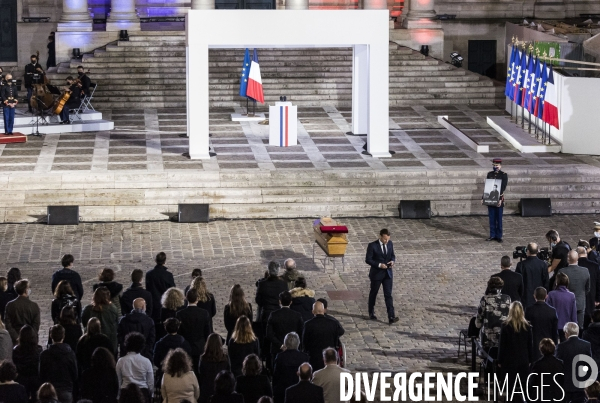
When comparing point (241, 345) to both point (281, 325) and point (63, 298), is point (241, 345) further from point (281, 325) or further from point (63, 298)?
point (63, 298)

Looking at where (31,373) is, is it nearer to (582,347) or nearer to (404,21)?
(582,347)

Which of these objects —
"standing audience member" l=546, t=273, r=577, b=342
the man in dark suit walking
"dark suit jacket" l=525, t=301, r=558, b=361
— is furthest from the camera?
the man in dark suit walking

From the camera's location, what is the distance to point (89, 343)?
1385cm

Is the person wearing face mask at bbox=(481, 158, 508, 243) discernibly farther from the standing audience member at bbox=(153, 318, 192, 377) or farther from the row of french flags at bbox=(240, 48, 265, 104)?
the standing audience member at bbox=(153, 318, 192, 377)

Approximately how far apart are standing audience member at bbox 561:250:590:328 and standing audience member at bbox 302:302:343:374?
4009mm

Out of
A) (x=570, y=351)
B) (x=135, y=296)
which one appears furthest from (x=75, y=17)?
(x=570, y=351)

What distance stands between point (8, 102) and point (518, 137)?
13.0m

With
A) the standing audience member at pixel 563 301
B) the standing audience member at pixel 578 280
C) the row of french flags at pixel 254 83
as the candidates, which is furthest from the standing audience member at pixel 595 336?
the row of french flags at pixel 254 83

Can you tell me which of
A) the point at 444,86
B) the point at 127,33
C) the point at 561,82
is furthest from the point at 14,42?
the point at 561,82

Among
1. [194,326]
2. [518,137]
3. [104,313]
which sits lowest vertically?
[194,326]

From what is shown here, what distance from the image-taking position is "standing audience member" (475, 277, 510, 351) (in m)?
15.5

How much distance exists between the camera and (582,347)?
14.0m

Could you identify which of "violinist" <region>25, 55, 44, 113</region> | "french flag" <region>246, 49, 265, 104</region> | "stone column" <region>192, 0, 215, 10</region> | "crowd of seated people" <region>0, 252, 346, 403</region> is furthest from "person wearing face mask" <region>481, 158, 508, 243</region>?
"stone column" <region>192, 0, 215, 10</region>

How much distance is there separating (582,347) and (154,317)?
229 inches
